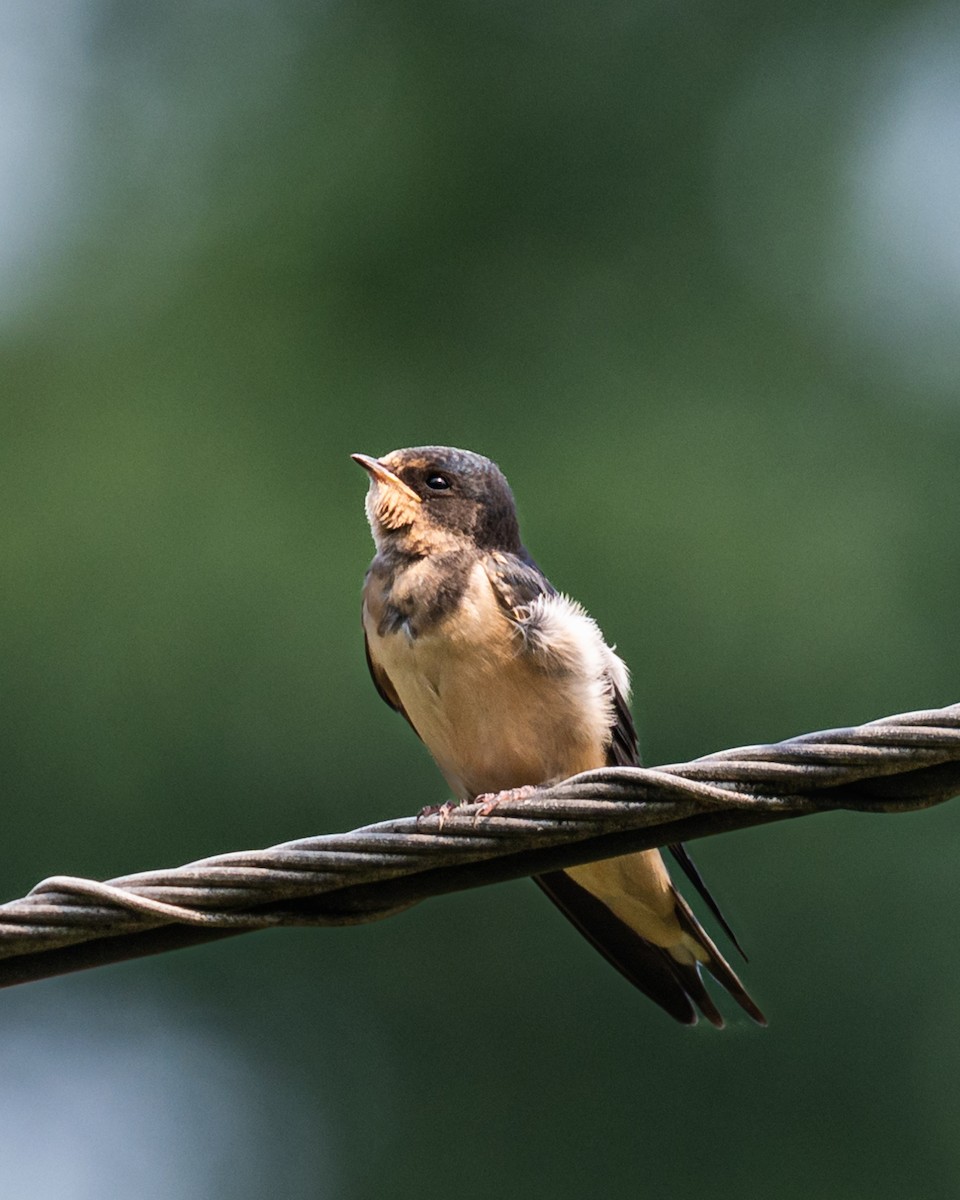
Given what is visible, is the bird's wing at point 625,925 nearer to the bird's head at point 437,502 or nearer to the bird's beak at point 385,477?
the bird's head at point 437,502

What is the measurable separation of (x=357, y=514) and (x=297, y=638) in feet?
3.65

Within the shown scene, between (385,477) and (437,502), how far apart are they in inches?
8.0

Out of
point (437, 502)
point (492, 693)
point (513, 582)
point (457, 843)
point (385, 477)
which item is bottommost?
point (457, 843)

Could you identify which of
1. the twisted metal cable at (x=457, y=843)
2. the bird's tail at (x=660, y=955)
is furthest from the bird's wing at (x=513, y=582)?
the twisted metal cable at (x=457, y=843)

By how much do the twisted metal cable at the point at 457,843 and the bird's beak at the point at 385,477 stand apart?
2.69m

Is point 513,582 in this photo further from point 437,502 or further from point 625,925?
point 625,925

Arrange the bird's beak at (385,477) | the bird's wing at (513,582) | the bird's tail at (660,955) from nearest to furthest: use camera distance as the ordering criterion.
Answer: the bird's tail at (660,955) < the bird's wing at (513,582) < the bird's beak at (385,477)

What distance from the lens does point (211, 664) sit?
11.9m

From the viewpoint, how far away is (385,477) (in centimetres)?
569

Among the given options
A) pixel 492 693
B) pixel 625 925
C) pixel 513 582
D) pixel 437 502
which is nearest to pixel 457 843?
pixel 492 693

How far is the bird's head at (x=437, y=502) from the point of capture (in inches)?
217

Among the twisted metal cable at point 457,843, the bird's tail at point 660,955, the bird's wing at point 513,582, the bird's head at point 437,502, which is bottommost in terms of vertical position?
the bird's tail at point 660,955

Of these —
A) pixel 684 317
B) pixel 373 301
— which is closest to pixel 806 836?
pixel 684 317

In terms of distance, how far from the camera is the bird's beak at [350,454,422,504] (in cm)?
565
